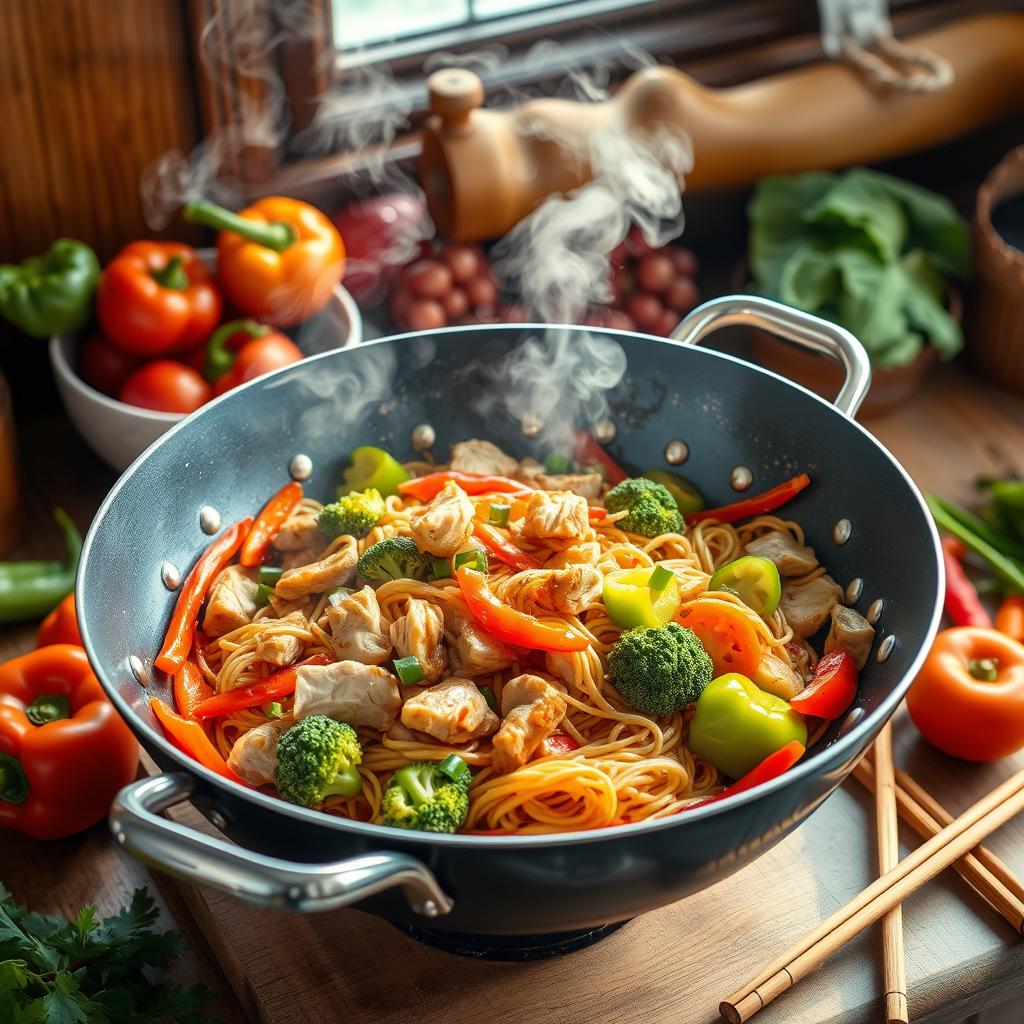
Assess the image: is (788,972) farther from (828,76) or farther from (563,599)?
(828,76)

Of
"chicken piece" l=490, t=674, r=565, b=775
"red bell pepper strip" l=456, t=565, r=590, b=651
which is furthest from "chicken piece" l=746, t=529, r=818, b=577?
"chicken piece" l=490, t=674, r=565, b=775

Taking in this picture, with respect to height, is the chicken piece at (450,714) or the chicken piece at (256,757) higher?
the chicken piece at (450,714)

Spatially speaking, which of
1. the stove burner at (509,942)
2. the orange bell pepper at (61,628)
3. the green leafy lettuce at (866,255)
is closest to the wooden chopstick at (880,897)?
the stove burner at (509,942)

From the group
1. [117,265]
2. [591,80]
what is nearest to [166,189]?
[117,265]

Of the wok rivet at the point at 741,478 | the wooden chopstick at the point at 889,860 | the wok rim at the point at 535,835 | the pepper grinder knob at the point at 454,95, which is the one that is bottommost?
→ the wooden chopstick at the point at 889,860

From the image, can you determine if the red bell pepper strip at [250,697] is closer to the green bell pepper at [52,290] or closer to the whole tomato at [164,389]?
the whole tomato at [164,389]

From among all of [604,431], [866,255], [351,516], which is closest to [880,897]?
[604,431]

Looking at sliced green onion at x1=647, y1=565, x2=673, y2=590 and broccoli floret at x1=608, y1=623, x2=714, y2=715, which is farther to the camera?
sliced green onion at x1=647, y1=565, x2=673, y2=590

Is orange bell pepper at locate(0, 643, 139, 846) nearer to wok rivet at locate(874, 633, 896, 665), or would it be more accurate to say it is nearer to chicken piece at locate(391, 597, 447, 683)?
chicken piece at locate(391, 597, 447, 683)
